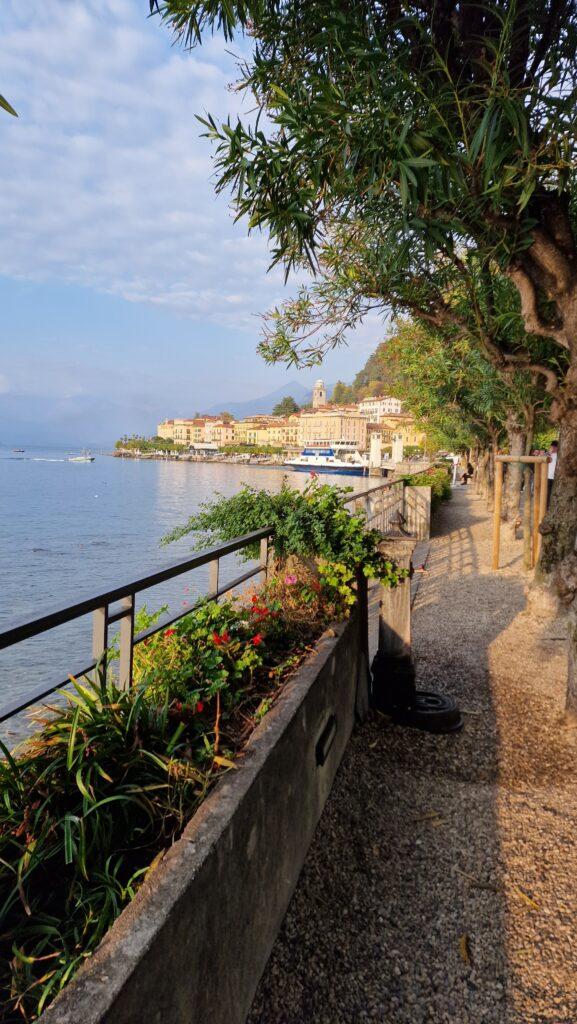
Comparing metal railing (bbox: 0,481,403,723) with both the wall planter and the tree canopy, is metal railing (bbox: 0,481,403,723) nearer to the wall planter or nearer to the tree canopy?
the wall planter

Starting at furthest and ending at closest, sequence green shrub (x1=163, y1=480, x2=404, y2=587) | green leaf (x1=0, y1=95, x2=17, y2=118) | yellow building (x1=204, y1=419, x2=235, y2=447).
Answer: yellow building (x1=204, y1=419, x2=235, y2=447), green shrub (x1=163, y1=480, x2=404, y2=587), green leaf (x1=0, y1=95, x2=17, y2=118)

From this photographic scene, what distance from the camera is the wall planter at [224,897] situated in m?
1.23

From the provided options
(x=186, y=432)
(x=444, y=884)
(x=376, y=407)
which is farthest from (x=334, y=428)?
(x=444, y=884)

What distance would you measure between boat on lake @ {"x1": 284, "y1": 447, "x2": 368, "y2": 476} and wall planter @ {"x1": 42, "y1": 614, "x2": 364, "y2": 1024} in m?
79.3

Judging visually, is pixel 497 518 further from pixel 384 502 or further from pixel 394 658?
pixel 394 658

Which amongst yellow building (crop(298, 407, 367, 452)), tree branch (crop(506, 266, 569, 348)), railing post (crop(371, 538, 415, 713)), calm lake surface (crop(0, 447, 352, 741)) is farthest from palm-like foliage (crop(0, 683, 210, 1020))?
yellow building (crop(298, 407, 367, 452))

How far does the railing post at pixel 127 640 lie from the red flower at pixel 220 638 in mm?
508

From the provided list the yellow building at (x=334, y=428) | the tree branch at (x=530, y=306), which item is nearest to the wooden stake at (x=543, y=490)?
the tree branch at (x=530, y=306)

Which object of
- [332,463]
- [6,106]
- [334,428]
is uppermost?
[334,428]

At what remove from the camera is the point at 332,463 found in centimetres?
9956

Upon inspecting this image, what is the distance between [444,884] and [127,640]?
188 centimetres

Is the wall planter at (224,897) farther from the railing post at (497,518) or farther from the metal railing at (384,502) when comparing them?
Answer: the railing post at (497,518)

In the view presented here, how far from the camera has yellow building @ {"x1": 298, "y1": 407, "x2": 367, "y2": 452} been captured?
143 m

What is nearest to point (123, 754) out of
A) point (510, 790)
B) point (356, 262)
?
point (510, 790)
